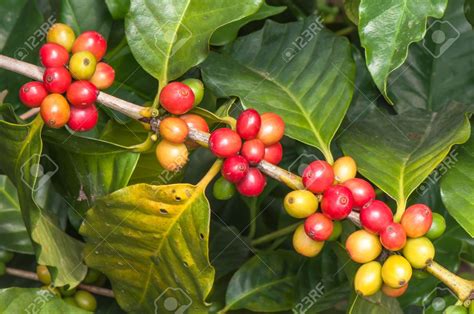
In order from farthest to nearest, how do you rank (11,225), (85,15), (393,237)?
(11,225)
(85,15)
(393,237)

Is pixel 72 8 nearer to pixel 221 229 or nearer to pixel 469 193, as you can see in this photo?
pixel 221 229

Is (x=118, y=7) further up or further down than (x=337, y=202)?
further up

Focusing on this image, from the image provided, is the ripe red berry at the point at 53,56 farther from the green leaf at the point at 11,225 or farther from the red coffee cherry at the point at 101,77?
the green leaf at the point at 11,225

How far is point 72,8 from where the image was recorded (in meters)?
1.34

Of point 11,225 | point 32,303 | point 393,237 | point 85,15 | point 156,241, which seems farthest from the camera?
point 11,225

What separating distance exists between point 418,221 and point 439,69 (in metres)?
0.56

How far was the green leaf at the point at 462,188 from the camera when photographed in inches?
43.8

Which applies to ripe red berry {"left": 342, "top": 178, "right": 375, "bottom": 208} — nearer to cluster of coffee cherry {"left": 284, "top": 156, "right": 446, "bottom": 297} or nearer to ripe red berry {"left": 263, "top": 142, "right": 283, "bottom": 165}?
cluster of coffee cherry {"left": 284, "top": 156, "right": 446, "bottom": 297}

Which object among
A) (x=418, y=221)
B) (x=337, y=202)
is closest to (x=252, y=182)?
(x=337, y=202)

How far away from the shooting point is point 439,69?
4.96ft

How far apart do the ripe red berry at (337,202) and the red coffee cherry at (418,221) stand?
78mm

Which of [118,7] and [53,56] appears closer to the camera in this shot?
[53,56]

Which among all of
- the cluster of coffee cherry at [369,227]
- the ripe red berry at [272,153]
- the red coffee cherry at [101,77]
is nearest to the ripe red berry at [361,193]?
the cluster of coffee cherry at [369,227]

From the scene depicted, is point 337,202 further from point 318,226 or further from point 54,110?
point 54,110
